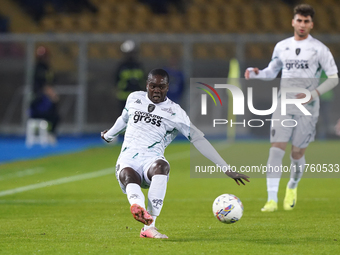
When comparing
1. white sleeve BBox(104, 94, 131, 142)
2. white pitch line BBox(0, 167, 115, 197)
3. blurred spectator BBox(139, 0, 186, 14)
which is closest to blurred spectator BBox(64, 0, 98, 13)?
blurred spectator BBox(139, 0, 186, 14)

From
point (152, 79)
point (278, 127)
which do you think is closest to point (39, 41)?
point (278, 127)

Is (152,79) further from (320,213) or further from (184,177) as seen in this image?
(184,177)

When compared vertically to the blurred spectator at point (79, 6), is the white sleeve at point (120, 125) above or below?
below

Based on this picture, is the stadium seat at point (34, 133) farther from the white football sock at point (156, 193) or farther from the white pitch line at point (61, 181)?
the white football sock at point (156, 193)

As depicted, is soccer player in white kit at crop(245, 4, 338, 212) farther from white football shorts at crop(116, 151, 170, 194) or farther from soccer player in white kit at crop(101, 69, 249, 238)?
white football shorts at crop(116, 151, 170, 194)

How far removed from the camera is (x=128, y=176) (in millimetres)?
5574

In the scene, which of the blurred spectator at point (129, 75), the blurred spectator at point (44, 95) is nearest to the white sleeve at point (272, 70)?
the blurred spectator at point (129, 75)

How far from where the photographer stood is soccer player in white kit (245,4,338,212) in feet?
25.2

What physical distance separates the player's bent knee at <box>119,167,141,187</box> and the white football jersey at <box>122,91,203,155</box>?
0.25 metres

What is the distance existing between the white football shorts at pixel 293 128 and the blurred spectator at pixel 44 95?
10069 millimetres

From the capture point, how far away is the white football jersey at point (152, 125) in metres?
5.84

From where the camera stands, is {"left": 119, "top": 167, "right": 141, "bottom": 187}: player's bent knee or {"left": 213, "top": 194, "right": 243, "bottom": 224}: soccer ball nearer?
{"left": 119, "top": 167, "right": 141, "bottom": 187}: player's bent knee

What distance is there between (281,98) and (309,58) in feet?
1.92

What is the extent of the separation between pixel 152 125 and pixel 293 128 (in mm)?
2543
